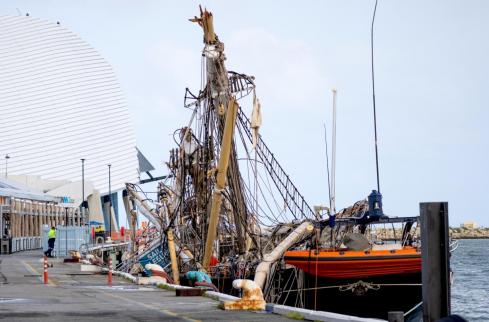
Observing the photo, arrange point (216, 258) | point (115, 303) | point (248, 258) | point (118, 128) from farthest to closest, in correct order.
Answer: point (118, 128), point (216, 258), point (248, 258), point (115, 303)

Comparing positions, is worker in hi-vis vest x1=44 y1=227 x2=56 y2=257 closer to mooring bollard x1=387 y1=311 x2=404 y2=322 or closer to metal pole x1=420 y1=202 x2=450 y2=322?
mooring bollard x1=387 y1=311 x2=404 y2=322

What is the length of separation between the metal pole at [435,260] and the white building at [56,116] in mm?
106921

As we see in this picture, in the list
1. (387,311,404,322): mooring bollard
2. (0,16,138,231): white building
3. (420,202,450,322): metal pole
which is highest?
(0,16,138,231): white building

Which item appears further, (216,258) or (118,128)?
(118,128)

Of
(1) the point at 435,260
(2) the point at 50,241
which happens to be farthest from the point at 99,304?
(2) the point at 50,241

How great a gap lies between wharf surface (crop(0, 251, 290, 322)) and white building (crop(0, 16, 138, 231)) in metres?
90.8

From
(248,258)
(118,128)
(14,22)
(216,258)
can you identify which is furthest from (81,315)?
(14,22)

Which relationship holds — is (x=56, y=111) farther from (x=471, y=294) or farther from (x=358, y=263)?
(x=358, y=263)

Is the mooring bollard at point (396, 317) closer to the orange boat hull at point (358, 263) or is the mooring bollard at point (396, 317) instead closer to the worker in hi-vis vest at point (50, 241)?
the orange boat hull at point (358, 263)

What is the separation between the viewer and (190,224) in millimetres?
37250

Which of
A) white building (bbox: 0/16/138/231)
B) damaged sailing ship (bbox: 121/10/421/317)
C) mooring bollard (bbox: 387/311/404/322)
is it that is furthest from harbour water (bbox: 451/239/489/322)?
white building (bbox: 0/16/138/231)

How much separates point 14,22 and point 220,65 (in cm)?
11166

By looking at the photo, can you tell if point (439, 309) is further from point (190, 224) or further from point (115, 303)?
point (190, 224)

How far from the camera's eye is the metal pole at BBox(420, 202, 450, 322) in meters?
11.6
